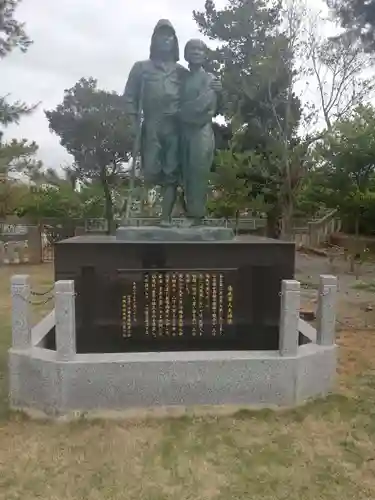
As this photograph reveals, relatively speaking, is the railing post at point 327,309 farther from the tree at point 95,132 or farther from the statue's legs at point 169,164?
the tree at point 95,132

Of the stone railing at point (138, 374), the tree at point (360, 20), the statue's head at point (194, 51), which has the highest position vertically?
the tree at point (360, 20)

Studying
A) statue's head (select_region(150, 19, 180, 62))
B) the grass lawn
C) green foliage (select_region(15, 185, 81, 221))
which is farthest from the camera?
green foliage (select_region(15, 185, 81, 221))

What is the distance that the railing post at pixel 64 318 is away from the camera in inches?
134

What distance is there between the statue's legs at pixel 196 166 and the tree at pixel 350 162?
828 cm

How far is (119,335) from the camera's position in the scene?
375cm

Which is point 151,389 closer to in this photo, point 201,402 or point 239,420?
point 201,402

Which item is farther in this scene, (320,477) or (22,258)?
(22,258)

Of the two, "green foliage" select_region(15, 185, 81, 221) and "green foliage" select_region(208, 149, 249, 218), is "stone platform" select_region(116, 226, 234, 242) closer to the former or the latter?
"green foliage" select_region(208, 149, 249, 218)

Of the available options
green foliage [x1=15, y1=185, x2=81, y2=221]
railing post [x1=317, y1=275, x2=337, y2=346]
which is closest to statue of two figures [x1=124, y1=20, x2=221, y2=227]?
railing post [x1=317, y1=275, x2=337, y2=346]

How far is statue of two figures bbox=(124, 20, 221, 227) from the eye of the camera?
4.15 m

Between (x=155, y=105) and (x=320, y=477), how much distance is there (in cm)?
322

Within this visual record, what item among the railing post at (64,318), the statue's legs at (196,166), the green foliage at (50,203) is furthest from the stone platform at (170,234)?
the green foliage at (50,203)

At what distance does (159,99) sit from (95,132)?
1416 centimetres

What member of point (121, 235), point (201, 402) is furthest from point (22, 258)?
point (201, 402)
